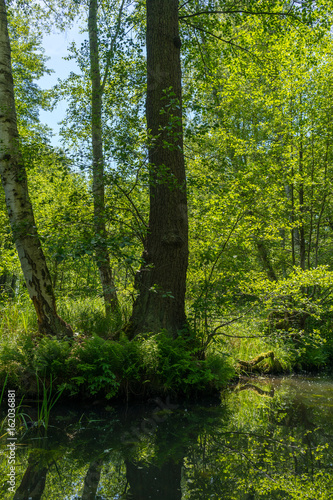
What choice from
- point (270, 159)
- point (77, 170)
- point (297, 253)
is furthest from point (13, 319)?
point (297, 253)

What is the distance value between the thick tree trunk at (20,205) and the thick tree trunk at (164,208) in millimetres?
1363

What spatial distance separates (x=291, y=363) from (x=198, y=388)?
491cm

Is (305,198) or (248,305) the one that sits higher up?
(305,198)

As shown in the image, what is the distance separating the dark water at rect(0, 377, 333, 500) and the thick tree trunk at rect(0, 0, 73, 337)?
5.14 ft

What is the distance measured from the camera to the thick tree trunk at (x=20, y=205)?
5590 mm

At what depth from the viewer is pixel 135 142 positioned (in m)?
5.85

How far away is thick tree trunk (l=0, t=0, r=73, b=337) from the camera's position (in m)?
5.59

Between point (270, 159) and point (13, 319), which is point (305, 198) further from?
point (13, 319)

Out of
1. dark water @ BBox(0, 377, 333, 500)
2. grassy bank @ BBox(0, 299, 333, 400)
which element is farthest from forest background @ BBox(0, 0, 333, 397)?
dark water @ BBox(0, 377, 333, 500)

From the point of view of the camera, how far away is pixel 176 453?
3400 mm

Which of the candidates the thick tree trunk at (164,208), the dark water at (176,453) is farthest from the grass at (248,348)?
the dark water at (176,453)

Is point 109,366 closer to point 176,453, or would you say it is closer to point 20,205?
point 176,453

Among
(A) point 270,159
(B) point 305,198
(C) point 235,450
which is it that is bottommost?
(C) point 235,450

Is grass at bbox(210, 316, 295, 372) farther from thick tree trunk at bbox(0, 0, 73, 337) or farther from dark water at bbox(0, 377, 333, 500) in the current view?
thick tree trunk at bbox(0, 0, 73, 337)
